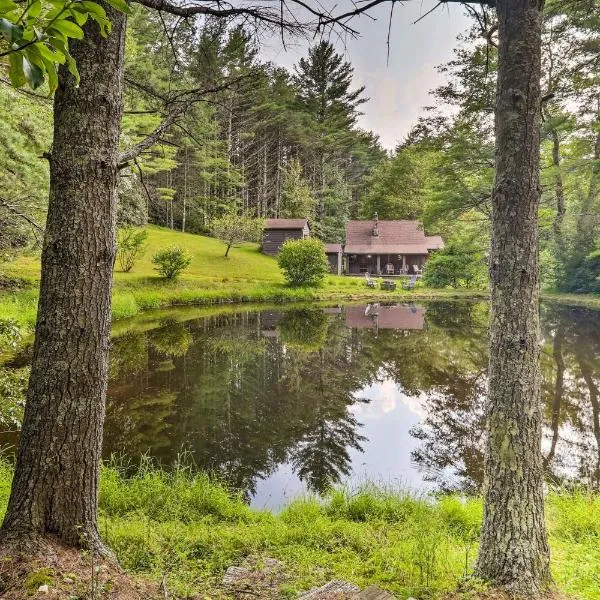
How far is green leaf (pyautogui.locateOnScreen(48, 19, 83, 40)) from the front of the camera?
2.91 feet

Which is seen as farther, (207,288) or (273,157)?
(273,157)

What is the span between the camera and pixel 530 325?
2689 mm

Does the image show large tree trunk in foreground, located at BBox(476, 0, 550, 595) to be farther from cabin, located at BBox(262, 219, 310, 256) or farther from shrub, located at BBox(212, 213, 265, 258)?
cabin, located at BBox(262, 219, 310, 256)

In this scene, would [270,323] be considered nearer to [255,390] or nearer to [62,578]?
[255,390]

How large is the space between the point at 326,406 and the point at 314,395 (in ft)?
2.27

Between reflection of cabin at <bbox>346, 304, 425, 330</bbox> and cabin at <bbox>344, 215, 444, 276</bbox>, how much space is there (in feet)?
46.0

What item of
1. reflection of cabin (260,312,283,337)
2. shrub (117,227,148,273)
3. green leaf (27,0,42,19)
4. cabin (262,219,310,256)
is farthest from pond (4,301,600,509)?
cabin (262,219,310,256)

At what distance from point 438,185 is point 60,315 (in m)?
23.6

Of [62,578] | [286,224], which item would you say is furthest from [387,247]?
[62,578]

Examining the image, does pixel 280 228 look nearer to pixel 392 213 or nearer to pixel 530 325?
pixel 392 213

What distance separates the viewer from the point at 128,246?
2133 centimetres

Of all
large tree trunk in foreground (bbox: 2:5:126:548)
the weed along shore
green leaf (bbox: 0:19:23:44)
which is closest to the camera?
green leaf (bbox: 0:19:23:44)

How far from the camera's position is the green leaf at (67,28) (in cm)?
89

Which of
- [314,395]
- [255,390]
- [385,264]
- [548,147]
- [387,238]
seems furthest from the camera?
[385,264]
